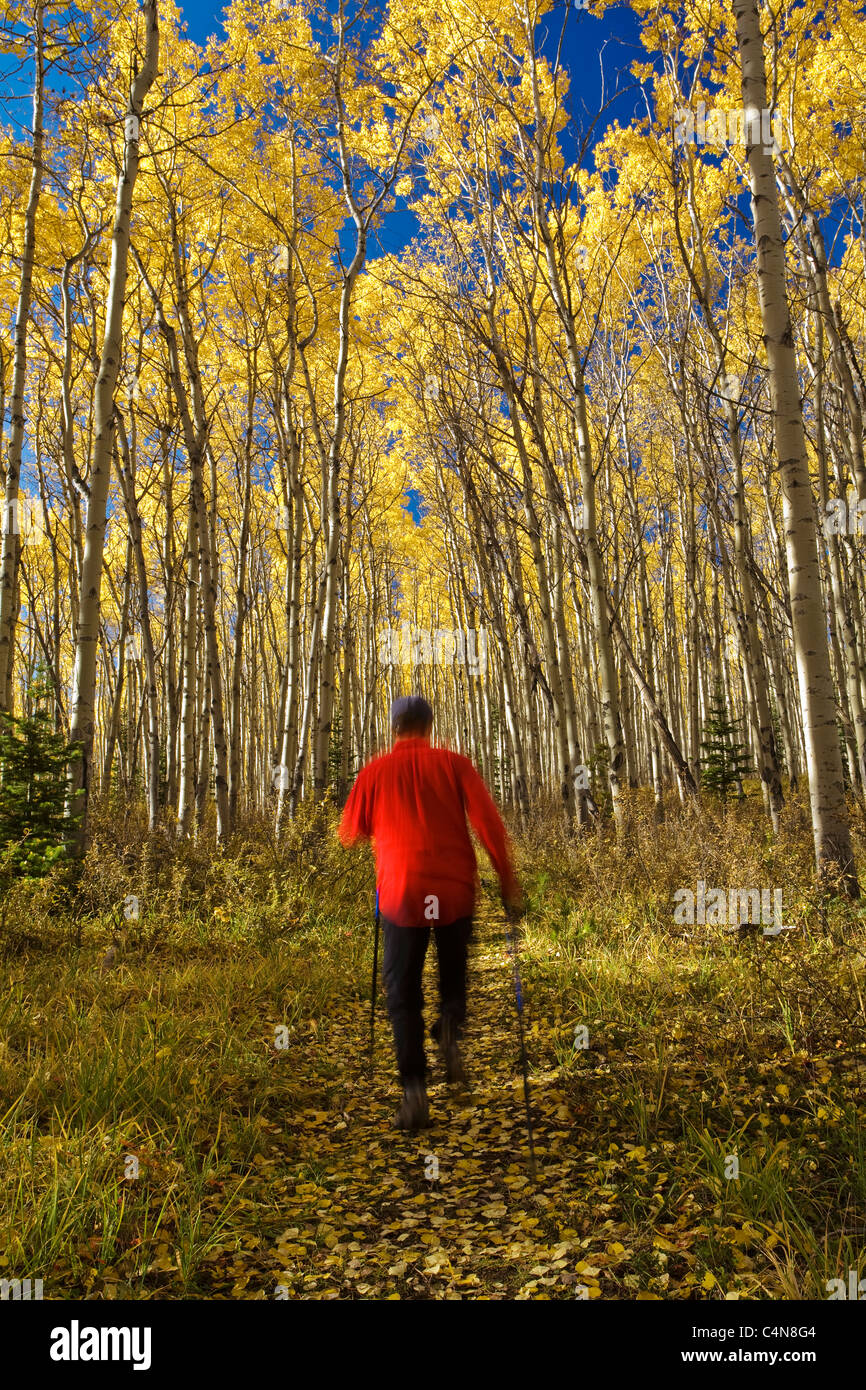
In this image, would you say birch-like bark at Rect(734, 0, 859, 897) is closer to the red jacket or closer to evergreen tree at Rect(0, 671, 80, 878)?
the red jacket

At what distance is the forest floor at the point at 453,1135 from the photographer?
6.92 ft

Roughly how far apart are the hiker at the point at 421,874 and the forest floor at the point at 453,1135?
1.31 ft

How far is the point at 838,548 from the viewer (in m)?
9.85

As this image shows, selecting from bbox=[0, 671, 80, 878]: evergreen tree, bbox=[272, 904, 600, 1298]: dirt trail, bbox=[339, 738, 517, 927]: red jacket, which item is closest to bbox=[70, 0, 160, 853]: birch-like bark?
bbox=[0, 671, 80, 878]: evergreen tree

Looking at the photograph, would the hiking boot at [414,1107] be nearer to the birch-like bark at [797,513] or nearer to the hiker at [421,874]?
the hiker at [421,874]

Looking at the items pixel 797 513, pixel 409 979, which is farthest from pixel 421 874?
pixel 797 513

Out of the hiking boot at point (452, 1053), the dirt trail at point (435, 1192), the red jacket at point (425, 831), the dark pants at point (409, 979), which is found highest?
the red jacket at point (425, 831)

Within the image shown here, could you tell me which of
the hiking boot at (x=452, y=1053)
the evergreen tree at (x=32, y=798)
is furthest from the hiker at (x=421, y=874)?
the evergreen tree at (x=32, y=798)

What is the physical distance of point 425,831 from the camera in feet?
10.0

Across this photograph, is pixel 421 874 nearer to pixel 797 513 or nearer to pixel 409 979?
pixel 409 979

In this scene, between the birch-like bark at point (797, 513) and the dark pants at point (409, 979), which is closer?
the dark pants at point (409, 979)

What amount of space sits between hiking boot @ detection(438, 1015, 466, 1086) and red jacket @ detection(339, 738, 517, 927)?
546 millimetres
